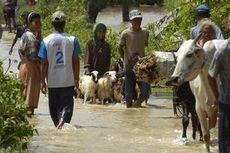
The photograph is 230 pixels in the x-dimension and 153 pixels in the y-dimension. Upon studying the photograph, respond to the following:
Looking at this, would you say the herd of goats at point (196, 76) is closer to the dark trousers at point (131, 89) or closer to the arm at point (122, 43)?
the arm at point (122, 43)

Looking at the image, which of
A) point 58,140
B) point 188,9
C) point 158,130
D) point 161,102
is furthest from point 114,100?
point 58,140

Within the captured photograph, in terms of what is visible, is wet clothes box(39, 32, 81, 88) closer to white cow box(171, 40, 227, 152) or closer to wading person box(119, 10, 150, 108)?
white cow box(171, 40, 227, 152)

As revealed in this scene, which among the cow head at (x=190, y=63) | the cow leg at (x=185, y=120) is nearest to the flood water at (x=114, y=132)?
the cow leg at (x=185, y=120)

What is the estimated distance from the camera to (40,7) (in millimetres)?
27094

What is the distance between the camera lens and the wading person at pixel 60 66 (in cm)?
1057

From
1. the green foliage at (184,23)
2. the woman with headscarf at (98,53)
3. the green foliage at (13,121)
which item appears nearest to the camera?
the green foliage at (13,121)

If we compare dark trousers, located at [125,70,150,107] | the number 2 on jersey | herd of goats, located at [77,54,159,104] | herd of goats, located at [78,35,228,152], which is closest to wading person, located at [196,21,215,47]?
herd of goats, located at [78,35,228,152]

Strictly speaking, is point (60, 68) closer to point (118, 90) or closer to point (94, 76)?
point (94, 76)

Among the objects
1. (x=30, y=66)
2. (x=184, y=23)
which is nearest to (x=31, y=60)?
(x=30, y=66)

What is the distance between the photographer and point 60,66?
10648 millimetres

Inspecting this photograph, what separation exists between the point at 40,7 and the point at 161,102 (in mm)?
12614

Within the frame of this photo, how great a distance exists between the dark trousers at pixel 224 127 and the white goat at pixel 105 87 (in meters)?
7.46

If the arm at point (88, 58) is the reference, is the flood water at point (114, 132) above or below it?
below

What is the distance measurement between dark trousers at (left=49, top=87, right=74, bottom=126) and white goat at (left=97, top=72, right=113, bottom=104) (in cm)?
406
